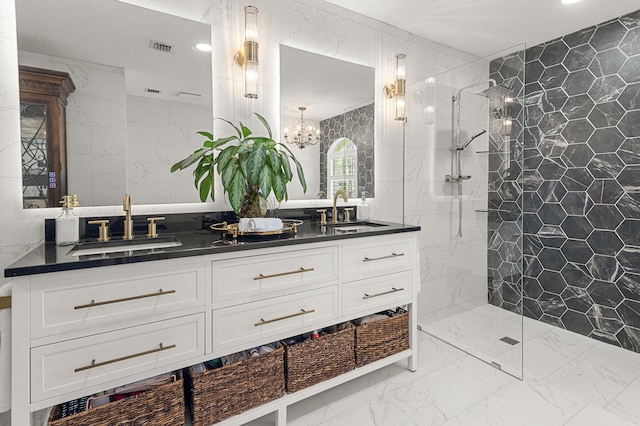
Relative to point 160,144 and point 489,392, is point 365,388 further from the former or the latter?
point 160,144

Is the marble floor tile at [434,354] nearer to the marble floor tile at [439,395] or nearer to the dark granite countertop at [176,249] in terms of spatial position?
the marble floor tile at [439,395]

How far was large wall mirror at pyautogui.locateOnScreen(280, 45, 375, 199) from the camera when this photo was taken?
2.30m

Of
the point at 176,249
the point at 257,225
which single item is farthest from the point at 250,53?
the point at 176,249

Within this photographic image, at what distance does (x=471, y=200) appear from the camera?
2.77m

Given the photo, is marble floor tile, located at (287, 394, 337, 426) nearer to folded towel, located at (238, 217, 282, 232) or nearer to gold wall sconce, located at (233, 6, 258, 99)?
folded towel, located at (238, 217, 282, 232)

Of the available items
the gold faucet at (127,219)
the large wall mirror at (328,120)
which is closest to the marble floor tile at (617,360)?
the large wall mirror at (328,120)

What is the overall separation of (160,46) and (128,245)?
3.68ft

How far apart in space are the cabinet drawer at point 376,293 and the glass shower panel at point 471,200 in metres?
0.89

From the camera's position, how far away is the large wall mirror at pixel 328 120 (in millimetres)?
→ 2299

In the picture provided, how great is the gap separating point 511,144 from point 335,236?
166 centimetres

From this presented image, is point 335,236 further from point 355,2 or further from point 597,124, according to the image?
point 597,124

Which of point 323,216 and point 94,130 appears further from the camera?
point 323,216

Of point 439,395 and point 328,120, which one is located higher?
point 328,120

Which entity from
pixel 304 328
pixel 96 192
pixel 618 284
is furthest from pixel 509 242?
pixel 96 192
